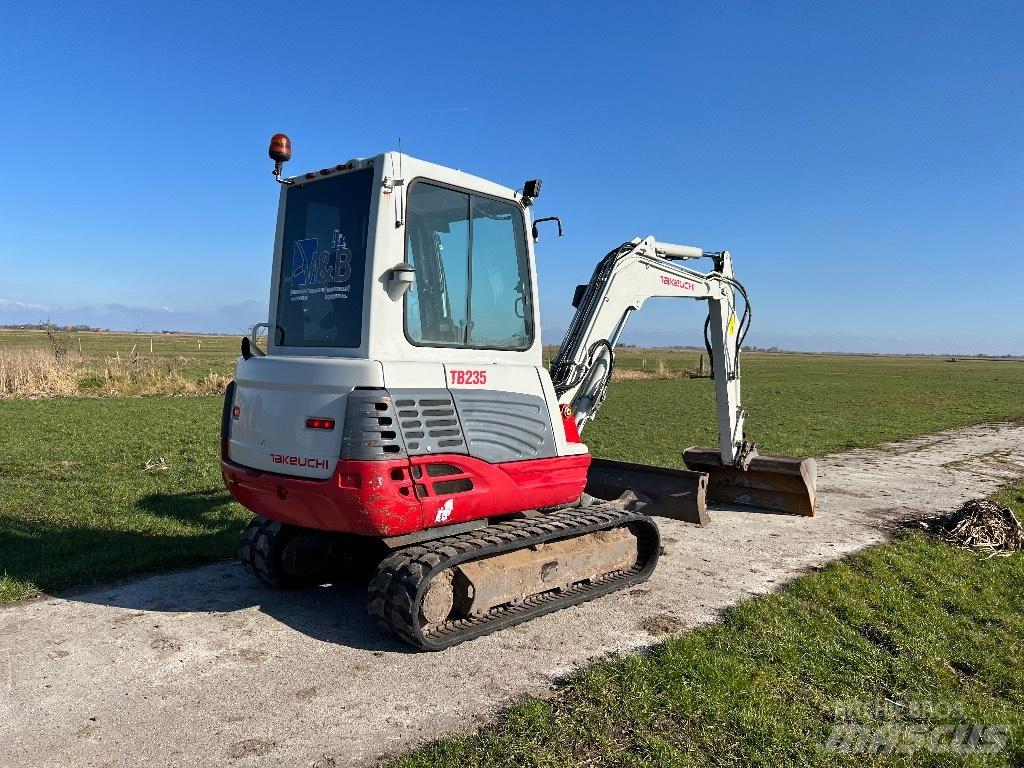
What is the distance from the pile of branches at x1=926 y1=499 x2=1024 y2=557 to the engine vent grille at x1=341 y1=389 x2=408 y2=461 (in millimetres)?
6982

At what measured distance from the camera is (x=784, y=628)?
582 cm

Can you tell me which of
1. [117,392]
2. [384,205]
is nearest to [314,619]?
[384,205]

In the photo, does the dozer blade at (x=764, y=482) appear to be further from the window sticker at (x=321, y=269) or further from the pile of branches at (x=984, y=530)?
the window sticker at (x=321, y=269)

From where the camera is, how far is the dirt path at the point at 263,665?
4.09 metres

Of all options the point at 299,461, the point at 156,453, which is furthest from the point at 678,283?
the point at 156,453

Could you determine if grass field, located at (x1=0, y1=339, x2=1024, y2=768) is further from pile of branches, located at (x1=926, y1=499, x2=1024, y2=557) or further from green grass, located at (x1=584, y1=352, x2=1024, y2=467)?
green grass, located at (x1=584, y1=352, x2=1024, y2=467)

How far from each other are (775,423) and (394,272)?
1970cm

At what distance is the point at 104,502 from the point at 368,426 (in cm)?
664

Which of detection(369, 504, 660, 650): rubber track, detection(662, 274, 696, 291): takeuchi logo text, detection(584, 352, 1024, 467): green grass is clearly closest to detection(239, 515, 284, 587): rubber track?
detection(369, 504, 660, 650): rubber track

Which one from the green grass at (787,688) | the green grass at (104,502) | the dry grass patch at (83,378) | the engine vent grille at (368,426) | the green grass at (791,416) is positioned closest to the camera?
the green grass at (787,688)

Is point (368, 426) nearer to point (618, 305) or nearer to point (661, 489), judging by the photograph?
point (618, 305)

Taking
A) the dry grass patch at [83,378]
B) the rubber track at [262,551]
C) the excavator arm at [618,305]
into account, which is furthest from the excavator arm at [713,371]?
the dry grass patch at [83,378]

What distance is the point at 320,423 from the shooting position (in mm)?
5195

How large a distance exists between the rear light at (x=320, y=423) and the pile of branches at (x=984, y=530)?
7.30 m
